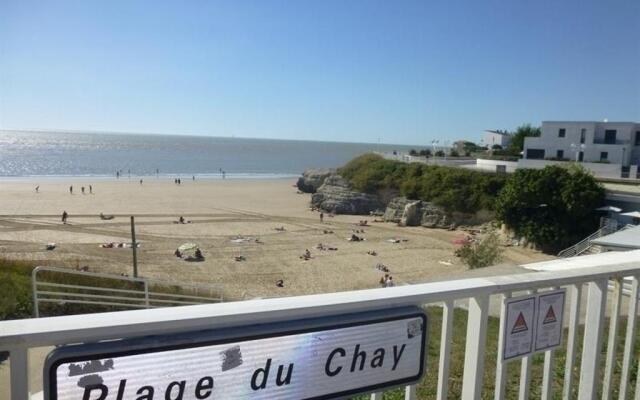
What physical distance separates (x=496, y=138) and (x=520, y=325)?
102056 millimetres

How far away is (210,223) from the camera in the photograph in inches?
1480

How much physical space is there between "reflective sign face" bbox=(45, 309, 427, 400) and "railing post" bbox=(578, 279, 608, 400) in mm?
1111

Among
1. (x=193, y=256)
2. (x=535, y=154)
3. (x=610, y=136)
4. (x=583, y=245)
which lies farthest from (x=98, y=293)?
(x=610, y=136)

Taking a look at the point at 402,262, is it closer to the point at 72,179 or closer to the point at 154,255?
the point at 154,255

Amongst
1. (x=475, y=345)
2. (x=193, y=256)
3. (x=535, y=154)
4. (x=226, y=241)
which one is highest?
(x=535, y=154)

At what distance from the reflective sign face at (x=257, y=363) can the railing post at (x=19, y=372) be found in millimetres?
78

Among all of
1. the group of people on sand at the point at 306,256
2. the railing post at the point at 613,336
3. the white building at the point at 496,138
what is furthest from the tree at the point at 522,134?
the railing post at the point at 613,336

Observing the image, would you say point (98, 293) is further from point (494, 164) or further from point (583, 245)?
point (494, 164)

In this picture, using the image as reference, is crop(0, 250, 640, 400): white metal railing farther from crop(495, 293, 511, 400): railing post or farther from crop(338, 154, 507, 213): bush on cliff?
crop(338, 154, 507, 213): bush on cliff

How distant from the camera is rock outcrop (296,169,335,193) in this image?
59.8m

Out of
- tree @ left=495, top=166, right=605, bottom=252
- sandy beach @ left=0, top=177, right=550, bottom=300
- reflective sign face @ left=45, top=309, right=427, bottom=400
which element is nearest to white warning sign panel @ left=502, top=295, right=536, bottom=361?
reflective sign face @ left=45, top=309, right=427, bottom=400

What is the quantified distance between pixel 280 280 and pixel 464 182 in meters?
27.7

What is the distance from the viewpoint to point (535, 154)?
5738cm

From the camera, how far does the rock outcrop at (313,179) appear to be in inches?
2352
